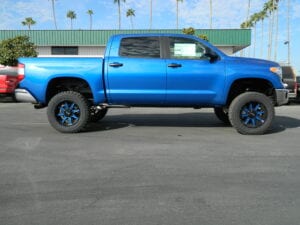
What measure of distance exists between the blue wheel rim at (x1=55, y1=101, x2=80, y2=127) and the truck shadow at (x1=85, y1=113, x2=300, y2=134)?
49 cm

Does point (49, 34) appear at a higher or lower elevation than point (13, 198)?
higher

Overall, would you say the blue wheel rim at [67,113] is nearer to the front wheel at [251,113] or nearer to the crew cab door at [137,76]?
the crew cab door at [137,76]

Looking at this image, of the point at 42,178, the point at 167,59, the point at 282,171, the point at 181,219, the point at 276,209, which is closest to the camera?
the point at 181,219

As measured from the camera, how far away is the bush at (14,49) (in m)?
22.2

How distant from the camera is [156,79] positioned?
24.9 feet

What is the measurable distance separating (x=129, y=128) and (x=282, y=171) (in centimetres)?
408

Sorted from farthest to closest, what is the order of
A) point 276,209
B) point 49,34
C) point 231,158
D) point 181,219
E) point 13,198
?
1. point 49,34
2. point 231,158
3. point 13,198
4. point 276,209
5. point 181,219

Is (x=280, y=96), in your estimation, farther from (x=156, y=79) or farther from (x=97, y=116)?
(x=97, y=116)

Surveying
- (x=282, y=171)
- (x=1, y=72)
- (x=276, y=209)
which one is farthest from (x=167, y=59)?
(x=1, y=72)

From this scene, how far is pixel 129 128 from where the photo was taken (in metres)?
8.52

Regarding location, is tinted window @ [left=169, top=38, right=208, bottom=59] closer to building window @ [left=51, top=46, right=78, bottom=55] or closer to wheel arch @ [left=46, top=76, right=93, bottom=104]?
wheel arch @ [left=46, top=76, right=93, bottom=104]

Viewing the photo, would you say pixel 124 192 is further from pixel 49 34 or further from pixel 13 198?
pixel 49 34

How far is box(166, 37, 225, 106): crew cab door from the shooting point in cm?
756

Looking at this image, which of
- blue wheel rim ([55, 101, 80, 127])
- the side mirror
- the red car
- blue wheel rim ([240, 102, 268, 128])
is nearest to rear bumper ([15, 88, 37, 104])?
blue wheel rim ([55, 101, 80, 127])
